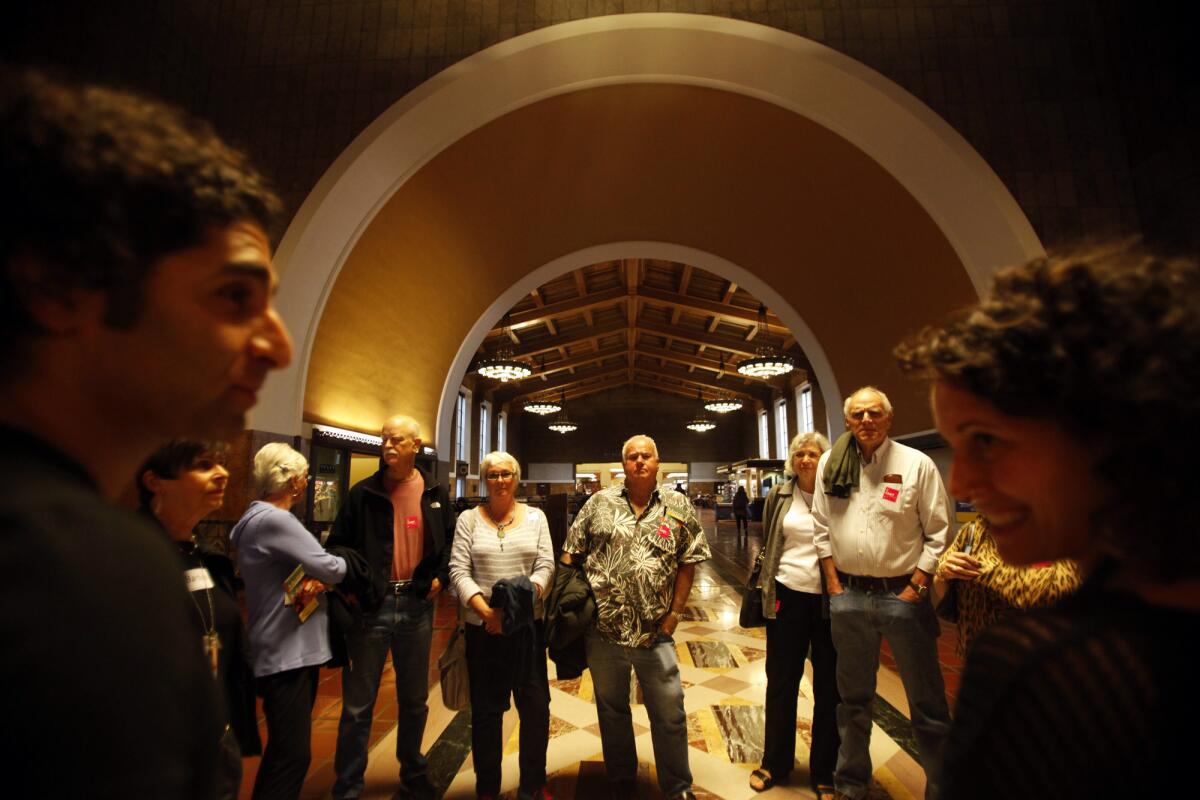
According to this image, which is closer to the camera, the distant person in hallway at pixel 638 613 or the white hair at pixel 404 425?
the distant person in hallway at pixel 638 613

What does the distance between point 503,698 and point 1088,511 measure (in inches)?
96.0

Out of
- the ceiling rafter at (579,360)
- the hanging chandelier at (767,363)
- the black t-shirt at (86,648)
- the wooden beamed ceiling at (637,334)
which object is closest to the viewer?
the black t-shirt at (86,648)

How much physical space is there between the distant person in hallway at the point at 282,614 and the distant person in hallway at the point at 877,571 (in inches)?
80.4

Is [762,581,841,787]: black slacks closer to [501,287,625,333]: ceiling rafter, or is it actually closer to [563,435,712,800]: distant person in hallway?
[563,435,712,800]: distant person in hallway

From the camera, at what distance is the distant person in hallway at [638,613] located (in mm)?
2457

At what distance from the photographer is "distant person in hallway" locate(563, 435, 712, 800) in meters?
2.46

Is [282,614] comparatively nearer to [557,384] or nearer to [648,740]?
[648,740]

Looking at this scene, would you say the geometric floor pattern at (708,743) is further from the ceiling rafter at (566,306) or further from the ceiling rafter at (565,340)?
the ceiling rafter at (565,340)

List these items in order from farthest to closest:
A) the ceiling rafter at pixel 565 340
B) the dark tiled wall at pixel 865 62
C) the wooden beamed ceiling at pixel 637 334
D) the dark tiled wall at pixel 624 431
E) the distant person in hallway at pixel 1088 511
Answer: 1. the dark tiled wall at pixel 624 431
2. the ceiling rafter at pixel 565 340
3. the wooden beamed ceiling at pixel 637 334
4. the dark tiled wall at pixel 865 62
5. the distant person in hallway at pixel 1088 511

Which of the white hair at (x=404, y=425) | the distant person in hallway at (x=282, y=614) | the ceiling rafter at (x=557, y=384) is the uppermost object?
the ceiling rafter at (x=557, y=384)

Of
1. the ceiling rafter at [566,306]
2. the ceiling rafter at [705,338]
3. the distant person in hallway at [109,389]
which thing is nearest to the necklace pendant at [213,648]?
the distant person in hallway at [109,389]

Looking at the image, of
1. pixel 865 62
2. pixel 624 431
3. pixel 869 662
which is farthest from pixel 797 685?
pixel 624 431

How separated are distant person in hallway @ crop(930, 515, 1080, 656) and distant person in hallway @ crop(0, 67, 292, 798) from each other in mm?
1954

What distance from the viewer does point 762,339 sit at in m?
16.3
